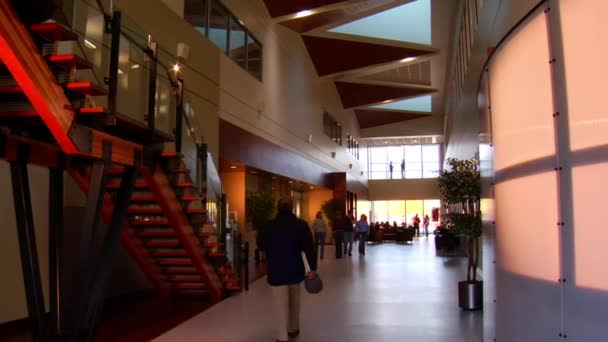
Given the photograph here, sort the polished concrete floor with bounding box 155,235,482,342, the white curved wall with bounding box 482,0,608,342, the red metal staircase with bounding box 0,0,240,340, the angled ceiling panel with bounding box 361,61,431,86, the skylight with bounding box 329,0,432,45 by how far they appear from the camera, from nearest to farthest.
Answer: the white curved wall with bounding box 482,0,608,342 < the red metal staircase with bounding box 0,0,240,340 < the polished concrete floor with bounding box 155,235,482,342 < the skylight with bounding box 329,0,432,45 < the angled ceiling panel with bounding box 361,61,431,86

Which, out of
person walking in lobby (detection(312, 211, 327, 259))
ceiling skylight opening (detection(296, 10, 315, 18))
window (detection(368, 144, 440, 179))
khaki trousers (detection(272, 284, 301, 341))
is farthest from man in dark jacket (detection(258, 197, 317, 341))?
window (detection(368, 144, 440, 179))

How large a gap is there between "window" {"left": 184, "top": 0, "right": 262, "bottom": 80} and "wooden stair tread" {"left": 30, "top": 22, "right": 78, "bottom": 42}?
7221 mm

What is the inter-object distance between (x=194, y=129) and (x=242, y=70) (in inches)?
239

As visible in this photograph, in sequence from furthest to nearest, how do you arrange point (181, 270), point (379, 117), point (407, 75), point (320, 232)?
point (379, 117) < point (407, 75) < point (320, 232) < point (181, 270)

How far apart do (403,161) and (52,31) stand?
120 feet

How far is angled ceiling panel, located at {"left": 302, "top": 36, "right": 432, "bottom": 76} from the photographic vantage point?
65.5 feet

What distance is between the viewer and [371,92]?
27.1 metres

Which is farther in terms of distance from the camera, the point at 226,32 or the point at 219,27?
the point at 226,32

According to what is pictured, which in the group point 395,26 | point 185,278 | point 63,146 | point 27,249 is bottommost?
point 185,278

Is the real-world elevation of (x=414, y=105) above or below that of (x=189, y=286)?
above

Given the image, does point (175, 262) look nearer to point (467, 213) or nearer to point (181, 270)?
point (181, 270)

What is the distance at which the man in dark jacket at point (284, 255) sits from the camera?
5.55m

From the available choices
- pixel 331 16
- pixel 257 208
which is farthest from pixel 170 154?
pixel 331 16

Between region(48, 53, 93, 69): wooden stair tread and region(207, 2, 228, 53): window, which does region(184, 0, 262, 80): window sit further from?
region(48, 53, 93, 69): wooden stair tread
